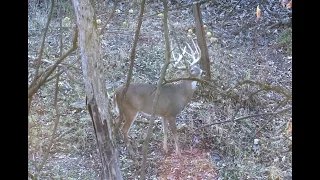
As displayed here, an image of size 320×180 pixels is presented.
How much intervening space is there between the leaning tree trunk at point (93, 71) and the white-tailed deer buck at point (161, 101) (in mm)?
1166

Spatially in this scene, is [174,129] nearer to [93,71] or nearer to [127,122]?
[127,122]

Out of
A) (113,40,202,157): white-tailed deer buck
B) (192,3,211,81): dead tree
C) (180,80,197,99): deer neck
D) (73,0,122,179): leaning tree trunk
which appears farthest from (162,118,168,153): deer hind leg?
(73,0,122,179): leaning tree trunk

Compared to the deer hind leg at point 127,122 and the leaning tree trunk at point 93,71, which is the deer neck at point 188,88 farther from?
the leaning tree trunk at point 93,71

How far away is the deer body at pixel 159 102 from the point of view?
311 centimetres

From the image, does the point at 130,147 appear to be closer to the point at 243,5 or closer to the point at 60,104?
the point at 60,104

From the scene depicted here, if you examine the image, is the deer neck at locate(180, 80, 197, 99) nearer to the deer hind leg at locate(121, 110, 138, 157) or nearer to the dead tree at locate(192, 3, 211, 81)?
the dead tree at locate(192, 3, 211, 81)

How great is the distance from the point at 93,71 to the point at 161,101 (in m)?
1.57

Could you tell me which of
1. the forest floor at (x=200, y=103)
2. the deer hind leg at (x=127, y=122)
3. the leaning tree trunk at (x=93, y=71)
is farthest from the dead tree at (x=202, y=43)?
the leaning tree trunk at (x=93, y=71)

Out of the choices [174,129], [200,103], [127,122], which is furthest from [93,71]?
[200,103]

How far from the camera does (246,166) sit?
9.89 ft

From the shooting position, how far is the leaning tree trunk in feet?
5.74

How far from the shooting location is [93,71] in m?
1.75

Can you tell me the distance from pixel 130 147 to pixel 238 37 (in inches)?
61.6
